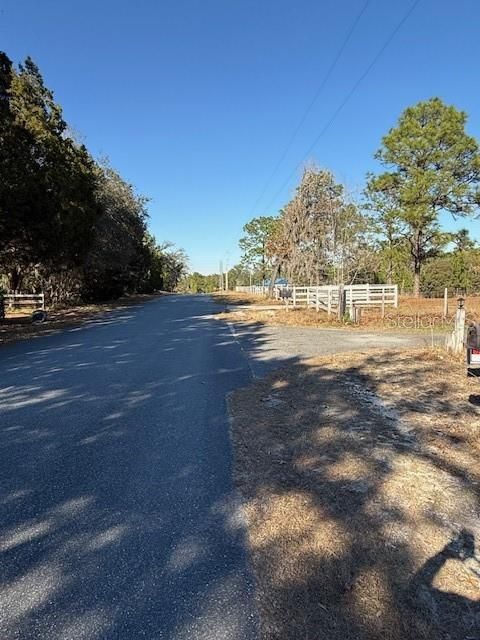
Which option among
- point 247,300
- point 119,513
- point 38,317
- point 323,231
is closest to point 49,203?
point 38,317

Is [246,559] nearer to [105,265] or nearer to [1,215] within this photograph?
[1,215]

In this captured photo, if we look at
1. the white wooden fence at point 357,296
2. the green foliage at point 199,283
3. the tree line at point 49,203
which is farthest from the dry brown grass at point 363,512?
the green foliage at point 199,283

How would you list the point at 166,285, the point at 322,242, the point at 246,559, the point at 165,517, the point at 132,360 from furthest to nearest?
the point at 166,285
the point at 322,242
the point at 132,360
the point at 165,517
the point at 246,559

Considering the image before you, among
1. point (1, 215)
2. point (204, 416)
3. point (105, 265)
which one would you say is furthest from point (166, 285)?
point (204, 416)

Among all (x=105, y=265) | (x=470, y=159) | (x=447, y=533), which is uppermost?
(x=470, y=159)

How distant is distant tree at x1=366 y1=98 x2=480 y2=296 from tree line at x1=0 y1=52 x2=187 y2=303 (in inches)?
745

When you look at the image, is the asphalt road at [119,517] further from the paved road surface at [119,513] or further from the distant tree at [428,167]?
the distant tree at [428,167]

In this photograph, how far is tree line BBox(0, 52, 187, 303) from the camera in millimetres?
13117

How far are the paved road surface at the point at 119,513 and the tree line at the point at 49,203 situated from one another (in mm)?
8953

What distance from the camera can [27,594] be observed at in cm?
204

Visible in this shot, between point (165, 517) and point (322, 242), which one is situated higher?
point (322, 242)

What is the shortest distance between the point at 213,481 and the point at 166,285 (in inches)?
3587

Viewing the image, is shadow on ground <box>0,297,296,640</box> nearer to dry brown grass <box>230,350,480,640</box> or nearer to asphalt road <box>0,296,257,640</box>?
asphalt road <box>0,296,257,640</box>

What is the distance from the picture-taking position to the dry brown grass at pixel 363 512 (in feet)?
6.40
